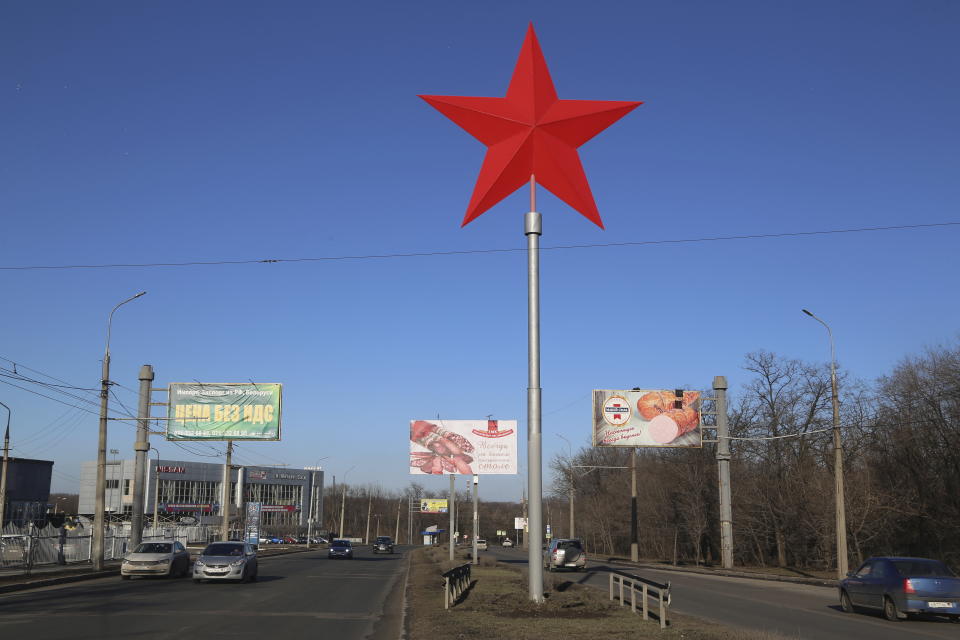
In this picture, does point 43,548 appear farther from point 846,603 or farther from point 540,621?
point 846,603

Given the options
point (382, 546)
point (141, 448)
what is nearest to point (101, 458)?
point (141, 448)

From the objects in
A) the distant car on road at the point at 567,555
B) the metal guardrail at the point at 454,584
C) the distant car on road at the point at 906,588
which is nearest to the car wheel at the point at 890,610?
the distant car on road at the point at 906,588

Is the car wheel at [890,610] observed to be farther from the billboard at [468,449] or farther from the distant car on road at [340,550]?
the distant car on road at [340,550]

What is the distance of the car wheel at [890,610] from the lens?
19.4m

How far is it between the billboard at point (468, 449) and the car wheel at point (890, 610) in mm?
28247

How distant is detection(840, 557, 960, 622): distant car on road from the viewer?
18688 millimetres

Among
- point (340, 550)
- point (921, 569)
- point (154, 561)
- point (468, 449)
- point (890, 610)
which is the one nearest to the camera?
point (921, 569)

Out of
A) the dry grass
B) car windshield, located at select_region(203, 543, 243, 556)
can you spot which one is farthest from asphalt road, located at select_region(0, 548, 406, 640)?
car windshield, located at select_region(203, 543, 243, 556)

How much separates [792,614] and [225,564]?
18.5 m

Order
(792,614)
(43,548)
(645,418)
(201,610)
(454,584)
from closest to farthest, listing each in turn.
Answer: (201,610) < (454,584) < (792,614) < (43,548) < (645,418)

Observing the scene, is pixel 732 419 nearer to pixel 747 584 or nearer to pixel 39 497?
pixel 747 584

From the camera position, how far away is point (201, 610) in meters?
19.8

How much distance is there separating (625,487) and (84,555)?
48.6 meters

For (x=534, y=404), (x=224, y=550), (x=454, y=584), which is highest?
(x=534, y=404)
